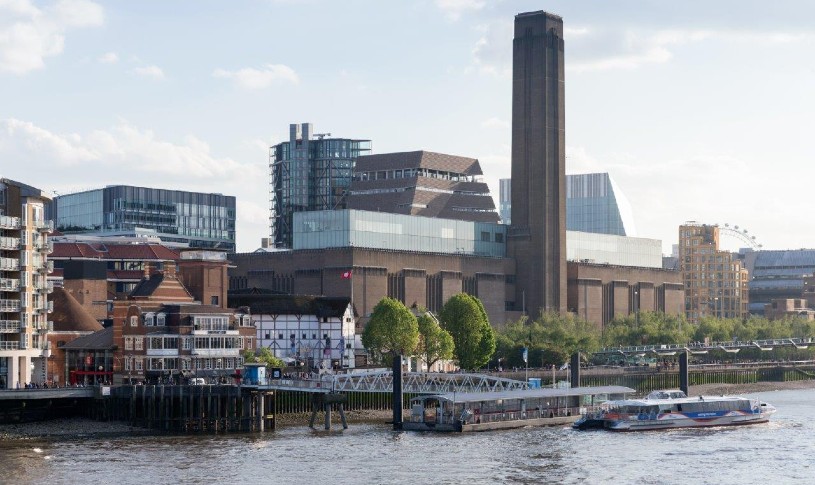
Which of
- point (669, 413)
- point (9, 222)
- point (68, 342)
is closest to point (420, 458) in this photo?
point (669, 413)

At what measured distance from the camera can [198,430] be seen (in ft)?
510

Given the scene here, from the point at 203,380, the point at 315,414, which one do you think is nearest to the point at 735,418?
the point at 315,414

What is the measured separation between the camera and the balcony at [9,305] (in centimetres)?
16350

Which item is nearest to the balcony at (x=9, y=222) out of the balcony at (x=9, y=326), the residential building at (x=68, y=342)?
the balcony at (x=9, y=326)

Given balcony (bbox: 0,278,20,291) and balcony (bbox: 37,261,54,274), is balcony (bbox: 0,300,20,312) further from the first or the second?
balcony (bbox: 37,261,54,274)

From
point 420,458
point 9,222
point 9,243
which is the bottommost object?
point 420,458

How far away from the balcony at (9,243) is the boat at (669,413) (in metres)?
58.5

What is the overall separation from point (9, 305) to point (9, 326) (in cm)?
209

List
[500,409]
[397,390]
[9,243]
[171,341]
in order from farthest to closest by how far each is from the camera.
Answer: [171,341] < [9,243] < [500,409] < [397,390]

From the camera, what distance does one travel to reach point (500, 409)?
164 metres

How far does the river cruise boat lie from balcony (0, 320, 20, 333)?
132 ft

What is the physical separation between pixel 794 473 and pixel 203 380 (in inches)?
2657

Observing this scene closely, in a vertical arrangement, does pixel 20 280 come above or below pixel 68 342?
above

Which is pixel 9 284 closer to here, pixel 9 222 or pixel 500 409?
pixel 9 222
